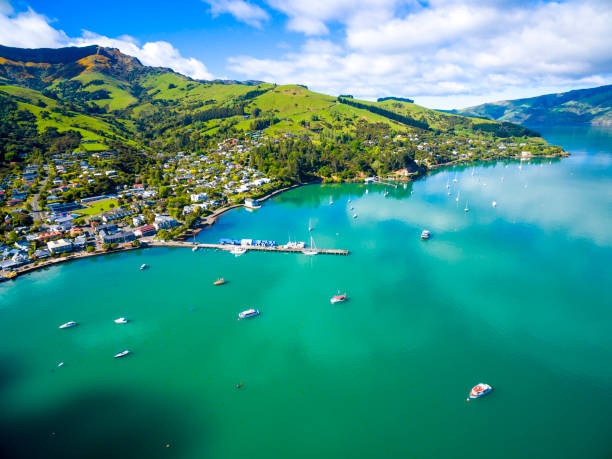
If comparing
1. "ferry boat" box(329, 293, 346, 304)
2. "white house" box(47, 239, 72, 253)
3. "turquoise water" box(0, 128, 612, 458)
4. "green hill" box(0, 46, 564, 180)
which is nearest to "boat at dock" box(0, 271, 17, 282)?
"turquoise water" box(0, 128, 612, 458)

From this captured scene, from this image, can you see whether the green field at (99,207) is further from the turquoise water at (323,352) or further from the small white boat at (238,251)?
the small white boat at (238,251)

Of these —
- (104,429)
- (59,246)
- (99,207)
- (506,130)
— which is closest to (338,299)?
(104,429)

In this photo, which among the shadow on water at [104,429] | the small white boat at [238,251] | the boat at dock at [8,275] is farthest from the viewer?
the small white boat at [238,251]

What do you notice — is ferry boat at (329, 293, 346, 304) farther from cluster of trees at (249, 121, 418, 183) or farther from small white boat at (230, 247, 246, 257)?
cluster of trees at (249, 121, 418, 183)

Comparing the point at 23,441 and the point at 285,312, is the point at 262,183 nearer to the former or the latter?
the point at 285,312

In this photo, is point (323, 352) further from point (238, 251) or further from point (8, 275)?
point (8, 275)

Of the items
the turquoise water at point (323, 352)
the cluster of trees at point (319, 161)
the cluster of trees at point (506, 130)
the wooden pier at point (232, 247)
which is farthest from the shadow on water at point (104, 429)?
the cluster of trees at point (506, 130)
